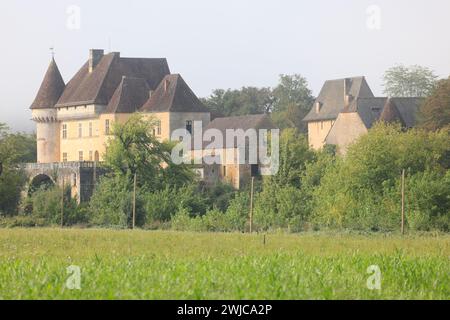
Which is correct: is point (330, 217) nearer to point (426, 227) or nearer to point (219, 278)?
point (426, 227)

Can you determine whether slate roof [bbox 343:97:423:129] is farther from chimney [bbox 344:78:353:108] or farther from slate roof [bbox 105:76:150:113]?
slate roof [bbox 105:76:150:113]

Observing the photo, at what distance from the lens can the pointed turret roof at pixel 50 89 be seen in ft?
302

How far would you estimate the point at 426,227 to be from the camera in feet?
144

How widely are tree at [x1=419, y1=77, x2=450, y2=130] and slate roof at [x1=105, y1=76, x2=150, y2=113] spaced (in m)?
21.5

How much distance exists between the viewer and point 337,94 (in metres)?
98.2

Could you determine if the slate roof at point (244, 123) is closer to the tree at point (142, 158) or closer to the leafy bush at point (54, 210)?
the tree at point (142, 158)

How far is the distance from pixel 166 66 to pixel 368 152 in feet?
130

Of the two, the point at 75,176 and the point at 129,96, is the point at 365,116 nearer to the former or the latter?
the point at 129,96

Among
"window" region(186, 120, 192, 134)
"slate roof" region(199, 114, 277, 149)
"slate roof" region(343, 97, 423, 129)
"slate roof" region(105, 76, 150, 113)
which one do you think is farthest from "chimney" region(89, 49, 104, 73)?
"slate roof" region(343, 97, 423, 129)

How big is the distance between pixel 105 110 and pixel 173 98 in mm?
5771

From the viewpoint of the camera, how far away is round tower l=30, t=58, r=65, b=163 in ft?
302

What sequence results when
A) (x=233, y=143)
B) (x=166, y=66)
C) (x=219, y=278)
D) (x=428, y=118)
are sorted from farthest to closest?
(x=166, y=66), (x=233, y=143), (x=428, y=118), (x=219, y=278)

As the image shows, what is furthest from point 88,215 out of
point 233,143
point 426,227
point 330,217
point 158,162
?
point 233,143

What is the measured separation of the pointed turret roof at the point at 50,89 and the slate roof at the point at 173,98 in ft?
33.7
